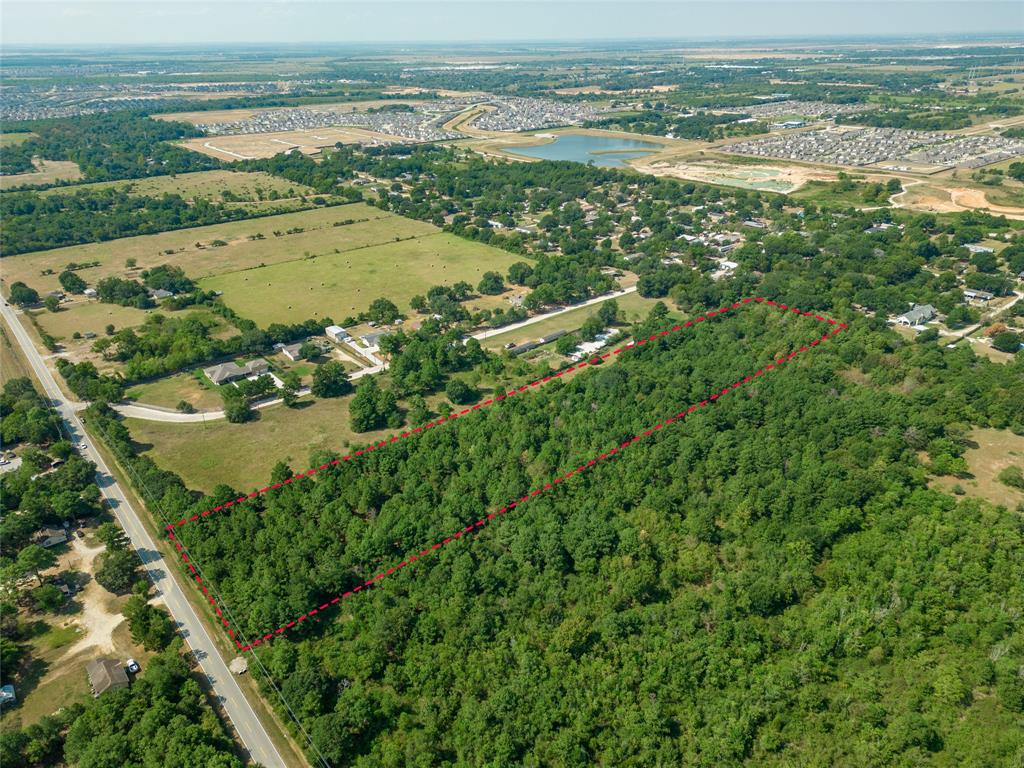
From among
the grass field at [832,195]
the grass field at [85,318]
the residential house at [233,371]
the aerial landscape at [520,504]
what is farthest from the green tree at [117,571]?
the grass field at [832,195]

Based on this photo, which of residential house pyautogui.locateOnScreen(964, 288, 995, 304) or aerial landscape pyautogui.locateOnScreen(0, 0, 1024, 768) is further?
residential house pyautogui.locateOnScreen(964, 288, 995, 304)

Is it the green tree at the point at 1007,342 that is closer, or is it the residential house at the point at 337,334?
the green tree at the point at 1007,342

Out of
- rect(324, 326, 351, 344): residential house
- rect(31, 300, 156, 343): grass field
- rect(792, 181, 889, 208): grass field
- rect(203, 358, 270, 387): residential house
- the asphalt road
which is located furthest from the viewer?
rect(792, 181, 889, 208): grass field

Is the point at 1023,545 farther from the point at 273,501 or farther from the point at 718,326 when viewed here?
the point at 273,501

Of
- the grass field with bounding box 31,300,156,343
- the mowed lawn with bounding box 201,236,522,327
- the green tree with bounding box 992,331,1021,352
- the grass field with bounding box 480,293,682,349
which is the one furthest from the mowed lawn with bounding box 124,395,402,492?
the green tree with bounding box 992,331,1021,352

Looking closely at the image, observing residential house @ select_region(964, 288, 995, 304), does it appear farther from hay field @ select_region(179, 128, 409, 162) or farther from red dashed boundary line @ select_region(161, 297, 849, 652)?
hay field @ select_region(179, 128, 409, 162)

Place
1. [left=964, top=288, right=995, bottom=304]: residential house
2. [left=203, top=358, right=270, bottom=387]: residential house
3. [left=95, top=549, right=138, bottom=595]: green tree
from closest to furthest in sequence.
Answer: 1. [left=95, top=549, right=138, bottom=595]: green tree
2. [left=203, top=358, right=270, bottom=387]: residential house
3. [left=964, top=288, right=995, bottom=304]: residential house

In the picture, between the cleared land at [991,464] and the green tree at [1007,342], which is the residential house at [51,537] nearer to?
the cleared land at [991,464]
